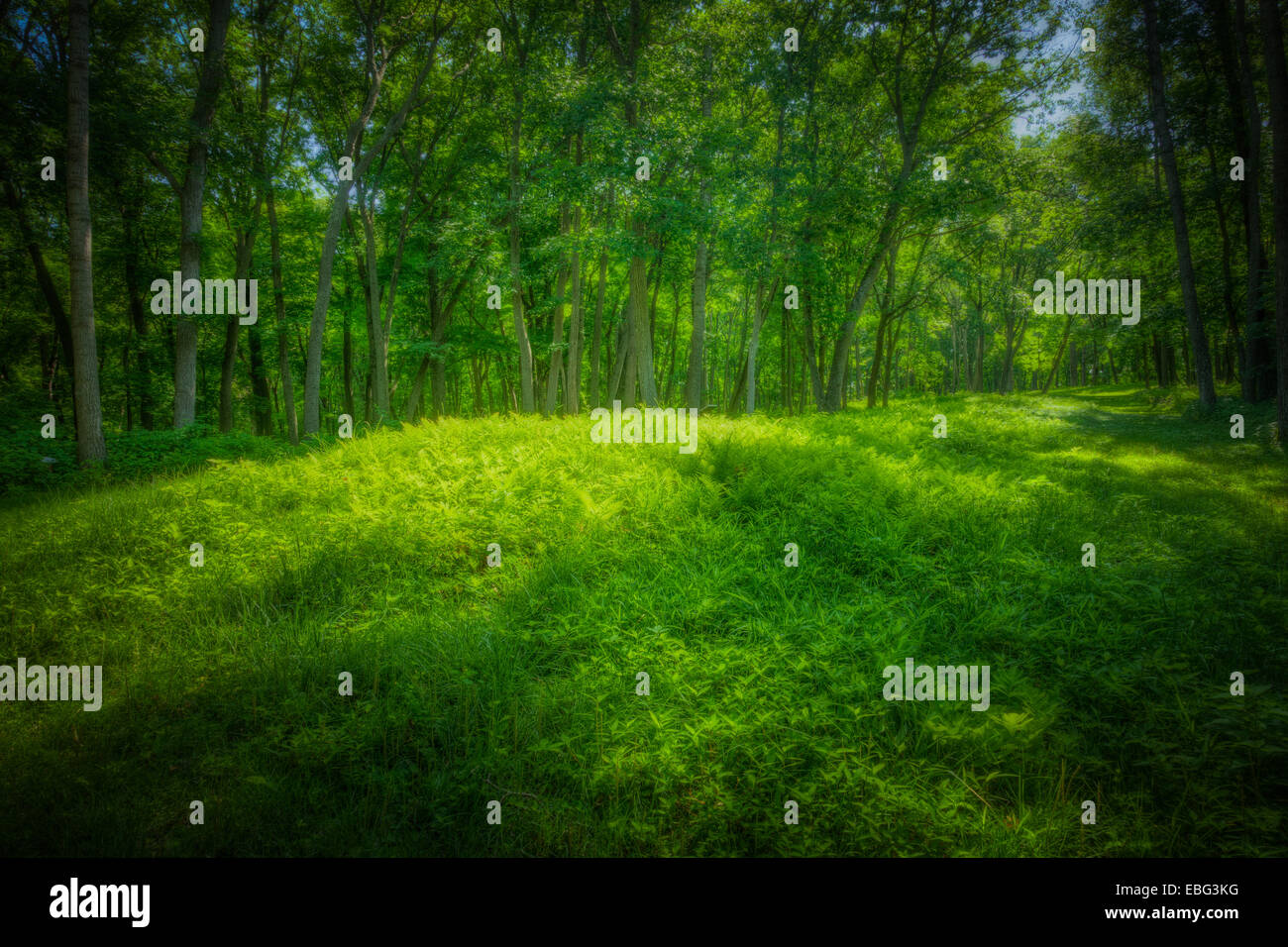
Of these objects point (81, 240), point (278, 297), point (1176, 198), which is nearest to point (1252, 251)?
point (1176, 198)

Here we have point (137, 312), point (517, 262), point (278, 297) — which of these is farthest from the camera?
point (278, 297)

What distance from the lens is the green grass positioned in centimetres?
262

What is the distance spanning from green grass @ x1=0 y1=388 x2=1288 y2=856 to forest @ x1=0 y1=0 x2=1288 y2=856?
37 millimetres

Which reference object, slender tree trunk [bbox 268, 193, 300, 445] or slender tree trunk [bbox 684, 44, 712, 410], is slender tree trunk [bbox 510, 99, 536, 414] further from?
slender tree trunk [bbox 268, 193, 300, 445]

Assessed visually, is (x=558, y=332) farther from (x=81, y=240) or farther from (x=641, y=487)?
(x=641, y=487)

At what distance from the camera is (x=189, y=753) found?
3.07 m

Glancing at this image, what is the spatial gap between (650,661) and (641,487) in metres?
2.69

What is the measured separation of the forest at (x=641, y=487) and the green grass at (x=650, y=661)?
0.04 metres

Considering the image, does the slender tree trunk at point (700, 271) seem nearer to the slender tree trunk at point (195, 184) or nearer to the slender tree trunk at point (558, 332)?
the slender tree trunk at point (558, 332)

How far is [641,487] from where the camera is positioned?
19.9ft
